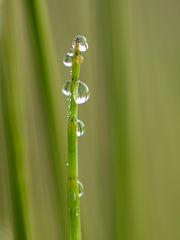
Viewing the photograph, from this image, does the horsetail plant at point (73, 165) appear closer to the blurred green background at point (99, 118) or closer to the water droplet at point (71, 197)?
the water droplet at point (71, 197)

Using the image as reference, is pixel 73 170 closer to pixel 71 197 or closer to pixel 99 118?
pixel 71 197

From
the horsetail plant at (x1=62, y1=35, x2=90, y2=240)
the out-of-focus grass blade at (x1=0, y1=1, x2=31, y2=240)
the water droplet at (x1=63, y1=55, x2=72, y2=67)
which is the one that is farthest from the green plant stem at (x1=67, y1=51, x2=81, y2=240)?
the out-of-focus grass blade at (x1=0, y1=1, x2=31, y2=240)

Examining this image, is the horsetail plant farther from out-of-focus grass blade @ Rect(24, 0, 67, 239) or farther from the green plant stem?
out-of-focus grass blade @ Rect(24, 0, 67, 239)

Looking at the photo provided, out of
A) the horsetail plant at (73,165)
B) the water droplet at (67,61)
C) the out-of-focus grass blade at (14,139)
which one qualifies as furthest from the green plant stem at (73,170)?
the out-of-focus grass blade at (14,139)

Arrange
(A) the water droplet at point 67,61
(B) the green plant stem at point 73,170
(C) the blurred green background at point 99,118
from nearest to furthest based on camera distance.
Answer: (B) the green plant stem at point 73,170 → (A) the water droplet at point 67,61 → (C) the blurred green background at point 99,118

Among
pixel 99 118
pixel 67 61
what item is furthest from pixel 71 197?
pixel 99 118

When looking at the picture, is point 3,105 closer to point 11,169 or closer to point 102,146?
point 11,169
